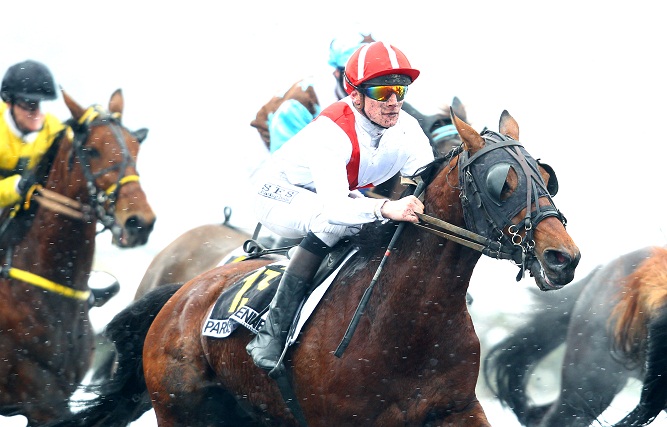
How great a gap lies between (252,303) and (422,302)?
2.74 ft

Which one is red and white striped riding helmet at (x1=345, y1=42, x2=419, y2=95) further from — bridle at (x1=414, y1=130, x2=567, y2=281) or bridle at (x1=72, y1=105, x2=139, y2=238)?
bridle at (x1=72, y1=105, x2=139, y2=238)

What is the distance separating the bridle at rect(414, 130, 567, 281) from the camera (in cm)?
317

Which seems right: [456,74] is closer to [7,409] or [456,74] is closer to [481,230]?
[7,409]

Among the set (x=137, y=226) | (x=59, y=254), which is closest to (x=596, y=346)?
(x=137, y=226)

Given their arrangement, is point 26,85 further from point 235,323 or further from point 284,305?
point 284,305

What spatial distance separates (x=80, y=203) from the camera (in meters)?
5.71

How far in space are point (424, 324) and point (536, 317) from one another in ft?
9.05

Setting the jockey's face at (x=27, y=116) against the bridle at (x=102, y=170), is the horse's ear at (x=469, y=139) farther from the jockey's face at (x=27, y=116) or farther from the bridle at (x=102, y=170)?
the jockey's face at (x=27, y=116)

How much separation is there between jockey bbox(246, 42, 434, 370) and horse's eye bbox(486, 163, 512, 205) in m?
0.33

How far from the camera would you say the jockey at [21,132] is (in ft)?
18.8

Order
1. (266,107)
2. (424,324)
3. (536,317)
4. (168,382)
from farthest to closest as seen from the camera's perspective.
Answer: (266,107)
(536,317)
(168,382)
(424,324)

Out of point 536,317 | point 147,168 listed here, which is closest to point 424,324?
point 536,317

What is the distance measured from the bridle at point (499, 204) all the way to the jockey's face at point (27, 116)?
3.34 metres

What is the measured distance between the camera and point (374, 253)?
3758 mm
